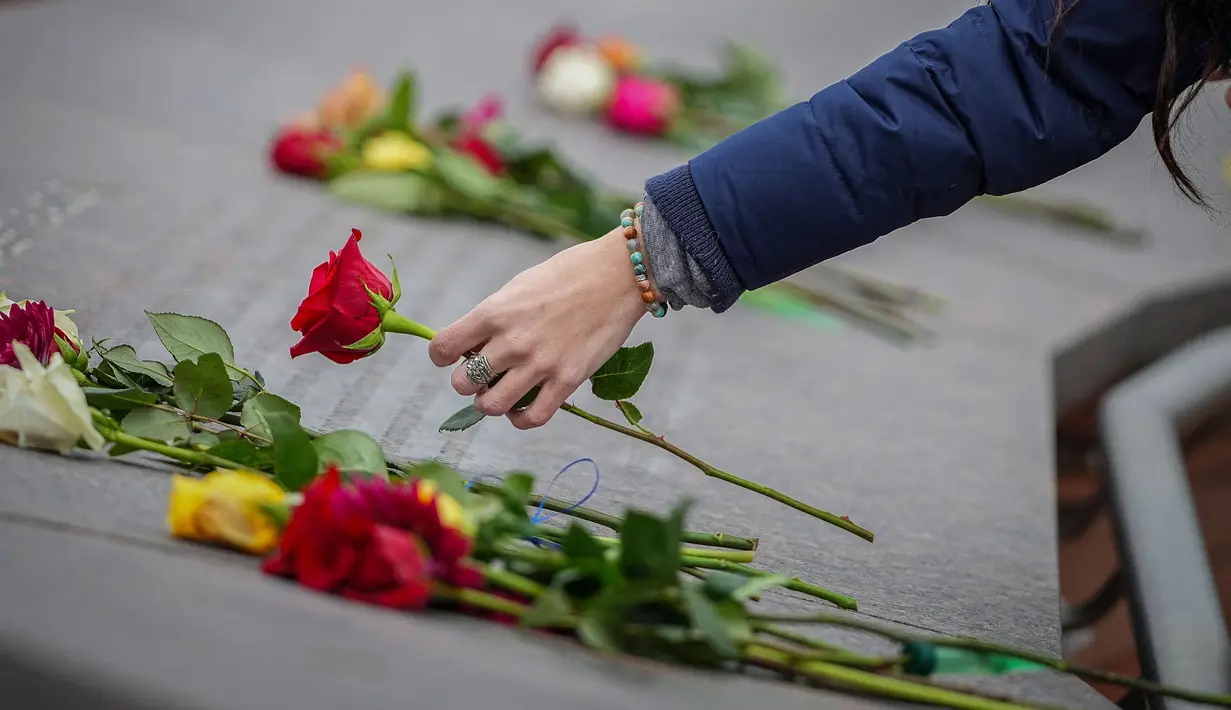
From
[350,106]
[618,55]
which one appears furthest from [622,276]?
[618,55]

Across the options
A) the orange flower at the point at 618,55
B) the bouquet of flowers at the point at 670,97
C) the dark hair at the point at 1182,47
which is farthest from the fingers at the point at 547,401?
the orange flower at the point at 618,55

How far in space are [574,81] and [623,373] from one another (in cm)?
126

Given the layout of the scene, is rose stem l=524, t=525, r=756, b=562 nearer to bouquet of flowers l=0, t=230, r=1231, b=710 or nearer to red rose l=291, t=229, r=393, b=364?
bouquet of flowers l=0, t=230, r=1231, b=710

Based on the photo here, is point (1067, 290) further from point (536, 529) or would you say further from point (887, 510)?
point (536, 529)

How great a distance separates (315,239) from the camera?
1.31 m

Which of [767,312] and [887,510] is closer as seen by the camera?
[887,510]

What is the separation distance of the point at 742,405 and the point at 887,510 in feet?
0.69

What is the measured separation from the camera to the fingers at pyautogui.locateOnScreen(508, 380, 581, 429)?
28.7 inches

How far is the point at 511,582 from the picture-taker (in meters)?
0.59

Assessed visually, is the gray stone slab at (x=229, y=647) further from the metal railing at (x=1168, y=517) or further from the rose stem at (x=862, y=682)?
the metal railing at (x=1168, y=517)

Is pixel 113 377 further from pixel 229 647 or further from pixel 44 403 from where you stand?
pixel 229 647

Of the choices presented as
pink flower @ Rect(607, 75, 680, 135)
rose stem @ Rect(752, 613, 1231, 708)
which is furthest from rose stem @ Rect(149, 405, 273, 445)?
pink flower @ Rect(607, 75, 680, 135)

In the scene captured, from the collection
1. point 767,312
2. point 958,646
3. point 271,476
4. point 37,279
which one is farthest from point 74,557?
point 767,312

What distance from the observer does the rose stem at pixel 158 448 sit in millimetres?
669
